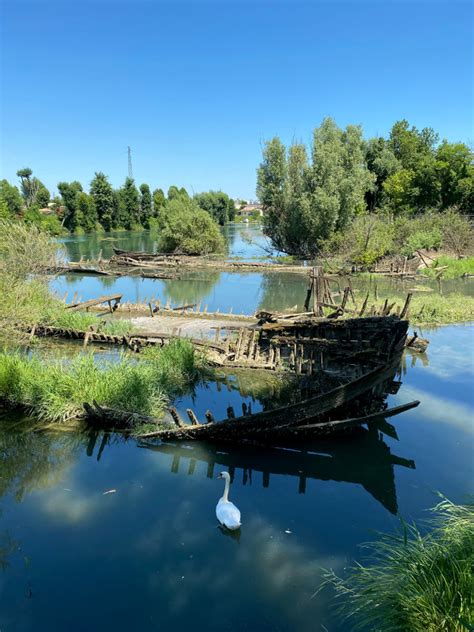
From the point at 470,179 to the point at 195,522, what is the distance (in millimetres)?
45606

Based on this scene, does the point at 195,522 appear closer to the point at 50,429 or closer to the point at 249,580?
the point at 249,580

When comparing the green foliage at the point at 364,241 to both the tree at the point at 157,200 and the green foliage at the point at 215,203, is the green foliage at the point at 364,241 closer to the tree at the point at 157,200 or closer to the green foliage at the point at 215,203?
the green foliage at the point at 215,203

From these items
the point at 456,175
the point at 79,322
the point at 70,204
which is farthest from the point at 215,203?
the point at 79,322

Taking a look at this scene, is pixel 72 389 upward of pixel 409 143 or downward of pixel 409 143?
downward

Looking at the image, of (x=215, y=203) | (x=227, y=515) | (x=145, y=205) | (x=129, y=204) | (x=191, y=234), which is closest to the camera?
(x=227, y=515)

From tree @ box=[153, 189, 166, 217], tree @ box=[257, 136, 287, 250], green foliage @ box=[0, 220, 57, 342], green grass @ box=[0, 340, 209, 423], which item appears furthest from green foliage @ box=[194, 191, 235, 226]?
green grass @ box=[0, 340, 209, 423]

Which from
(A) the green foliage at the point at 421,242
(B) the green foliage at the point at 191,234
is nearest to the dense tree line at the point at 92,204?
(B) the green foliage at the point at 191,234

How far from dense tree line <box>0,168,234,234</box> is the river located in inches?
2534

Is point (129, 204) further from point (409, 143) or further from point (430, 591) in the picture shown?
point (430, 591)

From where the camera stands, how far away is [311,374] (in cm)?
1245

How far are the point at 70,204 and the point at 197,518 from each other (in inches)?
3179

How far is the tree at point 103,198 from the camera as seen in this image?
83.6 metres

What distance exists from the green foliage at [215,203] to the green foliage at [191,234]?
2348 centimetres

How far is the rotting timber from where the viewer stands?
29.5ft
